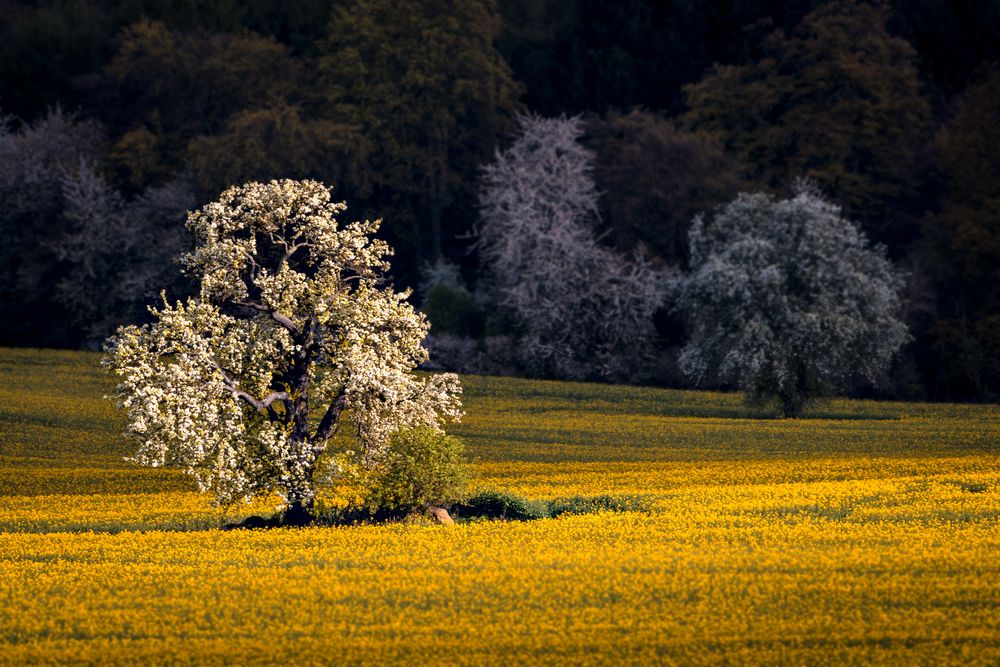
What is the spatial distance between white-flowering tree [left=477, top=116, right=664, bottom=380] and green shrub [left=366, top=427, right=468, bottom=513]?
4559cm

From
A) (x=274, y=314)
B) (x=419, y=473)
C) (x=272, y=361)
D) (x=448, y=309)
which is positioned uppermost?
(x=448, y=309)

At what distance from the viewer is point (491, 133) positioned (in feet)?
303

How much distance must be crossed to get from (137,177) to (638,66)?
29.3 m

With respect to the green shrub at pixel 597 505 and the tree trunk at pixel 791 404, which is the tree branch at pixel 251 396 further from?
the tree trunk at pixel 791 404

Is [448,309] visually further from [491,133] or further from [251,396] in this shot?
[251,396]

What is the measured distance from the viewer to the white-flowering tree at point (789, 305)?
211 feet

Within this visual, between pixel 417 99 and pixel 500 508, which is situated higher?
pixel 417 99

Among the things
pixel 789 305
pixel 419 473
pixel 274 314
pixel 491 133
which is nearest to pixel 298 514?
pixel 419 473

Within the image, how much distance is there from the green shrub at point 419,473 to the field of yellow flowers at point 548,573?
871 millimetres

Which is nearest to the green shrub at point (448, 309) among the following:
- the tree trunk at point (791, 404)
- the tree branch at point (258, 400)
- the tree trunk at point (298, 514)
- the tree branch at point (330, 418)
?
the tree trunk at point (791, 404)

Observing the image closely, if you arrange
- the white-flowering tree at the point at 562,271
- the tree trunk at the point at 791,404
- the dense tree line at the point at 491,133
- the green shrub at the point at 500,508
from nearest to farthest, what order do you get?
the green shrub at the point at 500,508
the tree trunk at the point at 791,404
the dense tree line at the point at 491,133
the white-flowering tree at the point at 562,271

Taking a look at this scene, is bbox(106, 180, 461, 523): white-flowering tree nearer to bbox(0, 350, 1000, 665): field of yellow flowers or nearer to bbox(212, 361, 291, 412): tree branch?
bbox(212, 361, 291, 412): tree branch

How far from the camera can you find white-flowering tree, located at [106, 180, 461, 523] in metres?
33.4

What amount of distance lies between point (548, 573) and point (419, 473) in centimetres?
811
